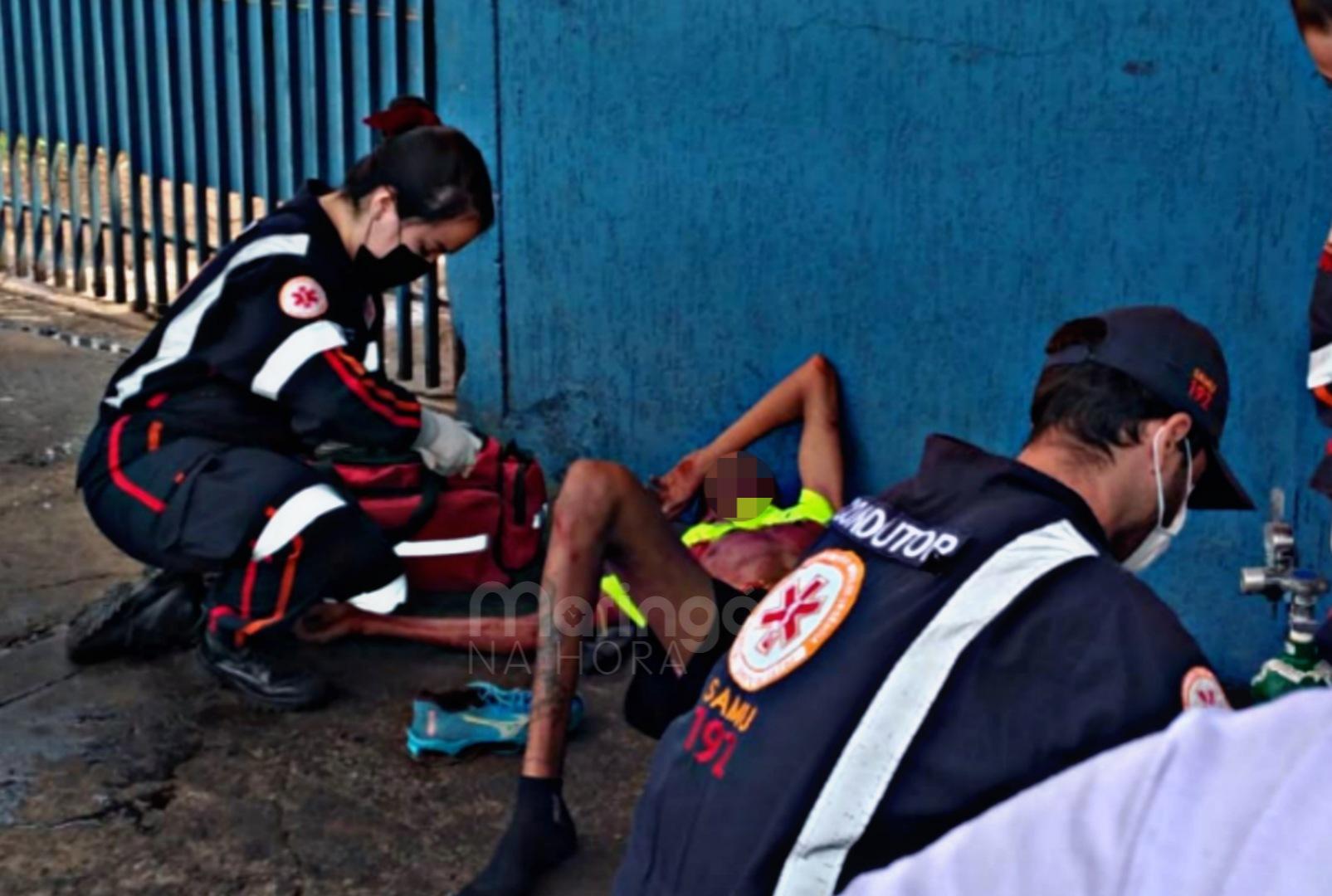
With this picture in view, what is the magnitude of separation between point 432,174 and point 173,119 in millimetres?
2729

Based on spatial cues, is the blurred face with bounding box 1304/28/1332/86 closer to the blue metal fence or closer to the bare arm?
the bare arm

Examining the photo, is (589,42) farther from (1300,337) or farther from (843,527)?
(843,527)

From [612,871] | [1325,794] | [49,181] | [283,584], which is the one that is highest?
[1325,794]

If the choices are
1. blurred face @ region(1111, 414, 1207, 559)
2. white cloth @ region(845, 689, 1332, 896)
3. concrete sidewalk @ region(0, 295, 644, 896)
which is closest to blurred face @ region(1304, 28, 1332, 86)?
blurred face @ region(1111, 414, 1207, 559)

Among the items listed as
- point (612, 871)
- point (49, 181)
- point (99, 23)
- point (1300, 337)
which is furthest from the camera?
point (49, 181)

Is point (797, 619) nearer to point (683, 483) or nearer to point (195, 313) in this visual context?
point (195, 313)

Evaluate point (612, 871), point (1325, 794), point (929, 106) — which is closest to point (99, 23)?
point (929, 106)

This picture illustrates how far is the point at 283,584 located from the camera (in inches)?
164

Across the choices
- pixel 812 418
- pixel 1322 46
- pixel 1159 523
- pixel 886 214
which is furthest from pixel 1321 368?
pixel 812 418

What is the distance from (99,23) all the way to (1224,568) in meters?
4.52

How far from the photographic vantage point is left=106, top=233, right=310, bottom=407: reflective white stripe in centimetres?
419

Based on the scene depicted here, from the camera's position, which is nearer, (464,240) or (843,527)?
(843,527)

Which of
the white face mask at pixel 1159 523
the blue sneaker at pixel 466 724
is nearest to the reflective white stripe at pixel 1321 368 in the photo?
the white face mask at pixel 1159 523

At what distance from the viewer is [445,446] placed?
4.54m
